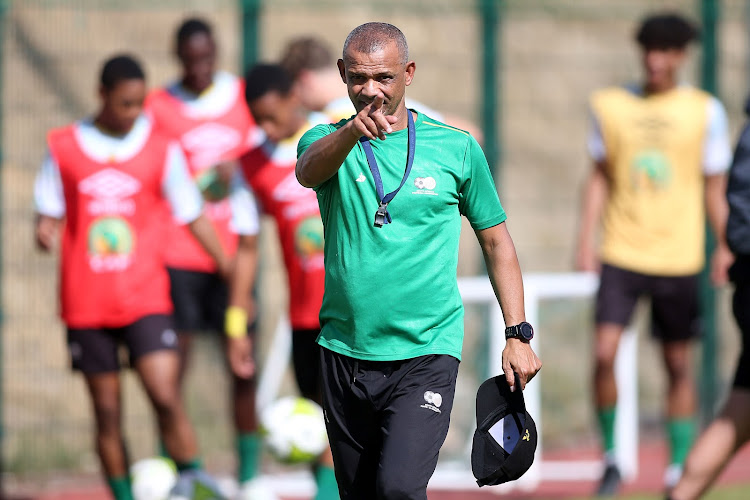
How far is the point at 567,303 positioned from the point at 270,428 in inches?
146

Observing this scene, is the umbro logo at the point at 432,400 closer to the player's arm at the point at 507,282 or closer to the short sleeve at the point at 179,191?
the player's arm at the point at 507,282

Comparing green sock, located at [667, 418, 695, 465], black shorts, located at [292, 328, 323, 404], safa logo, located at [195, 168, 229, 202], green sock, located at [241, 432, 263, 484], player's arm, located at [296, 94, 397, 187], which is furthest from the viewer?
green sock, located at [667, 418, 695, 465]

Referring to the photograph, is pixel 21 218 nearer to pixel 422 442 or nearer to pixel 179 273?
pixel 179 273

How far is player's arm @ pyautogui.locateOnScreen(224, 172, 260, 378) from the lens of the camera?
6.63 m

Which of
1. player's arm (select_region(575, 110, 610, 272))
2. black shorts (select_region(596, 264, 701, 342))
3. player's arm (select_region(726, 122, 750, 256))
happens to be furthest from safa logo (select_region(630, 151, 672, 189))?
player's arm (select_region(726, 122, 750, 256))

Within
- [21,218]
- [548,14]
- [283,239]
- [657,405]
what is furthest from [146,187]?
[657,405]

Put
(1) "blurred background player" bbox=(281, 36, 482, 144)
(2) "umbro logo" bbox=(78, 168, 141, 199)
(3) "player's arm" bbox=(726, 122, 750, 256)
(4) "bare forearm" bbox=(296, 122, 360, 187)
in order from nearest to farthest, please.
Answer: (4) "bare forearm" bbox=(296, 122, 360, 187)
(3) "player's arm" bbox=(726, 122, 750, 256)
(2) "umbro logo" bbox=(78, 168, 141, 199)
(1) "blurred background player" bbox=(281, 36, 482, 144)

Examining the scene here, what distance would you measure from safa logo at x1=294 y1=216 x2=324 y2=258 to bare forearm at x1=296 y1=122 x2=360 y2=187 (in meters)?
2.13

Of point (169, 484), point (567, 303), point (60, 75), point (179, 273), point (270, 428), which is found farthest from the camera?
point (567, 303)

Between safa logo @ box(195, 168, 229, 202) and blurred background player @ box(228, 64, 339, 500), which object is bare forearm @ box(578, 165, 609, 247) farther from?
safa logo @ box(195, 168, 229, 202)

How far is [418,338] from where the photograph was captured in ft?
14.7

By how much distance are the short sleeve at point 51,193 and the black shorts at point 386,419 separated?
2705 mm

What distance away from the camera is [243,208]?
665cm

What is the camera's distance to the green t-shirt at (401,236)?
4.42 m
